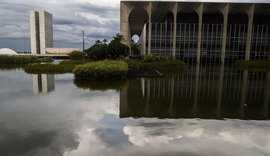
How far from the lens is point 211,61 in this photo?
49.8m

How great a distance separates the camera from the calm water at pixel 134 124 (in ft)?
23.8

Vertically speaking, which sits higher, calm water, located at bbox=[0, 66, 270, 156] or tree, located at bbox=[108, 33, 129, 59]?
tree, located at bbox=[108, 33, 129, 59]

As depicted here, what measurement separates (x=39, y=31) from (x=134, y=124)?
9011cm

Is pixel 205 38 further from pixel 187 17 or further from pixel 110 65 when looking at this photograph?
pixel 110 65

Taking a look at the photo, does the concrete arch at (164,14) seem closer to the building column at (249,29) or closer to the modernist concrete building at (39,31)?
the building column at (249,29)

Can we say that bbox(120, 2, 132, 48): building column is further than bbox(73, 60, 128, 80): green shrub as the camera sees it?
Yes

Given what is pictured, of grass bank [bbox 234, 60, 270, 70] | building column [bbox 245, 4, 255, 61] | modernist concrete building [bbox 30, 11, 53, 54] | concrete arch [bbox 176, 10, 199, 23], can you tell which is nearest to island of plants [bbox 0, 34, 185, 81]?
grass bank [bbox 234, 60, 270, 70]

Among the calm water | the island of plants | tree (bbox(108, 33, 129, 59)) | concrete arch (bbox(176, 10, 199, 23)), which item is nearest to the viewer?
the calm water

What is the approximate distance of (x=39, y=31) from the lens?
91.5m

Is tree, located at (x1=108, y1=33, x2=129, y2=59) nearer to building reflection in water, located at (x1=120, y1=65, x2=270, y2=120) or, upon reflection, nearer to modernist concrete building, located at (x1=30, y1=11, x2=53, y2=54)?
building reflection in water, located at (x1=120, y1=65, x2=270, y2=120)

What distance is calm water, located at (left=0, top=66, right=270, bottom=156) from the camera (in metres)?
7.25

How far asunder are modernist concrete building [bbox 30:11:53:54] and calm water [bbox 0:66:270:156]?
78.0 metres

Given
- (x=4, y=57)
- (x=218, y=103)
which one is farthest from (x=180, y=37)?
(x=218, y=103)

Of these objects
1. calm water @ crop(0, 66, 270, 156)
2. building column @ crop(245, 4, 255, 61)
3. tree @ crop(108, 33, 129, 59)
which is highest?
building column @ crop(245, 4, 255, 61)
